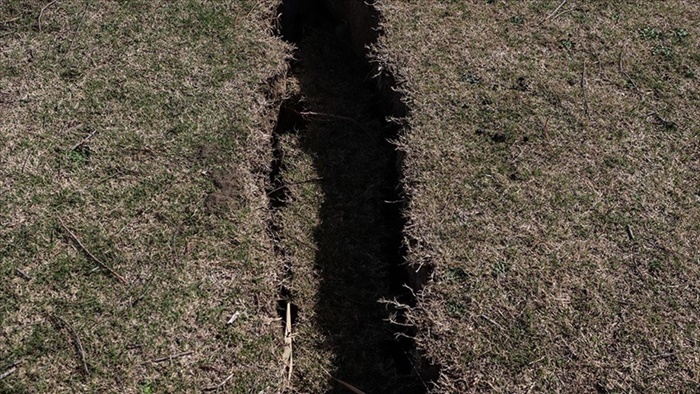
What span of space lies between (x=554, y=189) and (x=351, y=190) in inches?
42.0

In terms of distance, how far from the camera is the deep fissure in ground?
128 inches

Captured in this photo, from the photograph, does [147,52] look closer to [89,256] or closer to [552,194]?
[89,256]

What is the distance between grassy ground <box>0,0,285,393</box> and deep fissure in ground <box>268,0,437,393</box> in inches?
11.3

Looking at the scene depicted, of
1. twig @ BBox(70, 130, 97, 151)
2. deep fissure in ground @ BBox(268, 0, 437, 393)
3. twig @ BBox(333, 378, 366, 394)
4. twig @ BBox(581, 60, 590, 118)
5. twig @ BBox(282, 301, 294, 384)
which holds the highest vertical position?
twig @ BBox(581, 60, 590, 118)

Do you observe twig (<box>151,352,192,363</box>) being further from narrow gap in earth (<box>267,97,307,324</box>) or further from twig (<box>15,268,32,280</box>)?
twig (<box>15,268,32,280</box>)

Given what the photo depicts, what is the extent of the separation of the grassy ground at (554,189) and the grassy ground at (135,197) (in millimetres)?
796

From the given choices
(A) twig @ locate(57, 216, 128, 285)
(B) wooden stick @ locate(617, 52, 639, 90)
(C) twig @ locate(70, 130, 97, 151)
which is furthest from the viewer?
(B) wooden stick @ locate(617, 52, 639, 90)

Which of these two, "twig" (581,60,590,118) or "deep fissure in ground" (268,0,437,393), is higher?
"twig" (581,60,590,118)

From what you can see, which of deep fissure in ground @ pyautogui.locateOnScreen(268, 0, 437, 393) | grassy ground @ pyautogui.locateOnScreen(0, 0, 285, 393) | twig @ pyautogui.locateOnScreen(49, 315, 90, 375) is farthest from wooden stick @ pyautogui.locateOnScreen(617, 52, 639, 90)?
twig @ pyautogui.locateOnScreen(49, 315, 90, 375)

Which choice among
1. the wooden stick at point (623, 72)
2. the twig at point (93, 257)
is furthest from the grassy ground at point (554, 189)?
the twig at point (93, 257)

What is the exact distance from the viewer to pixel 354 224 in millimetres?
3730

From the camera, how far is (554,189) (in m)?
3.51

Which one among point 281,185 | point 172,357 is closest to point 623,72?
point 281,185

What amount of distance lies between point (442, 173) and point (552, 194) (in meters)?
0.54
